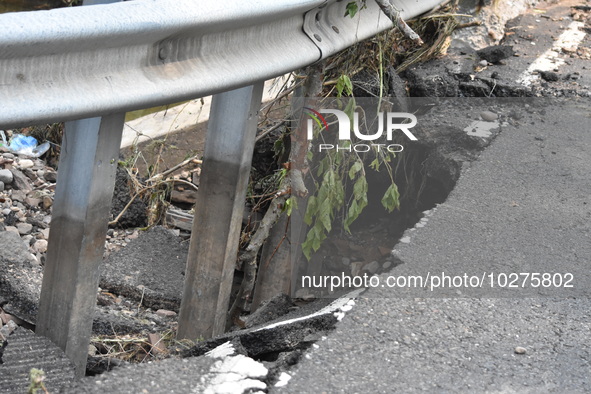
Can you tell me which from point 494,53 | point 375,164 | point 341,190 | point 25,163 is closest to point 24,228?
point 25,163

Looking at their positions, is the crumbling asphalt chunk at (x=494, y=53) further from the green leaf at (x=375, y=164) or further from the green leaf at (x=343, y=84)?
the green leaf at (x=375, y=164)

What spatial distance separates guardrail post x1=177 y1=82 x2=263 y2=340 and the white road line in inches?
87.6

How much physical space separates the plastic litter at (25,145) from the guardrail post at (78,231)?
115 inches

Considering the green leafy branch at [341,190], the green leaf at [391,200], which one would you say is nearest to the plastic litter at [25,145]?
the green leafy branch at [341,190]

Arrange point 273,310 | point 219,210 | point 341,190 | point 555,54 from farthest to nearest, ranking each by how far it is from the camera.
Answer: point 555,54 < point 341,190 < point 219,210 < point 273,310

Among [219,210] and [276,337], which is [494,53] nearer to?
[219,210]

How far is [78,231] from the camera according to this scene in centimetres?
242

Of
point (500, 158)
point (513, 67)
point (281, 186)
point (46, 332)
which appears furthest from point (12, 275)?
point (513, 67)

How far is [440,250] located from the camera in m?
2.98

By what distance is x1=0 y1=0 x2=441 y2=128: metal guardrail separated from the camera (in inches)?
74.6

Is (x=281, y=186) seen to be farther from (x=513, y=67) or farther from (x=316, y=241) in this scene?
(x=513, y=67)

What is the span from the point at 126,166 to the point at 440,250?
2.17 metres

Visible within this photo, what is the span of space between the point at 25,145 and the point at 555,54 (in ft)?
11.0

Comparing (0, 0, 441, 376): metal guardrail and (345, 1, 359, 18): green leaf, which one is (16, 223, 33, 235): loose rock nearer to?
(0, 0, 441, 376): metal guardrail
